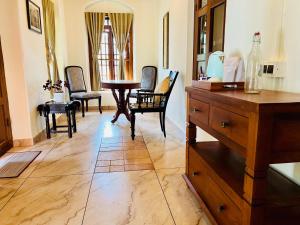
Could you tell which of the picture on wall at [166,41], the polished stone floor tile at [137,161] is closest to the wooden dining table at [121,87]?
the picture on wall at [166,41]

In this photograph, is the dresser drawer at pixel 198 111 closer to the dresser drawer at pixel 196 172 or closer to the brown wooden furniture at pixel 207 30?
the dresser drawer at pixel 196 172

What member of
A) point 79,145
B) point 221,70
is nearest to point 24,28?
point 79,145

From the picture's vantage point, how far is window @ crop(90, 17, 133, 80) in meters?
5.92

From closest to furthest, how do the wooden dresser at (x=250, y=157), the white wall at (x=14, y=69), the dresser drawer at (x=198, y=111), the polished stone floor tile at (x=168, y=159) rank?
the wooden dresser at (x=250, y=157) < the dresser drawer at (x=198, y=111) < the polished stone floor tile at (x=168, y=159) < the white wall at (x=14, y=69)

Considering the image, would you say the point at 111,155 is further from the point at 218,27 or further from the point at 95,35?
the point at 95,35

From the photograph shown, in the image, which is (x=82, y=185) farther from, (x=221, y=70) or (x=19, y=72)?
(x=19, y=72)

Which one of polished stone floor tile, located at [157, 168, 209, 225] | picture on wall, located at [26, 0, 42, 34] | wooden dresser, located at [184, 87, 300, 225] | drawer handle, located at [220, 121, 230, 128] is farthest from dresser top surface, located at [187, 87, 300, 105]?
picture on wall, located at [26, 0, 42, 34]

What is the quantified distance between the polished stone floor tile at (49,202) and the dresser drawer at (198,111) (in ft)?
3.59

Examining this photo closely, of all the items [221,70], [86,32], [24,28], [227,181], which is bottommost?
[227,181]

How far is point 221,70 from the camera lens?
209cm

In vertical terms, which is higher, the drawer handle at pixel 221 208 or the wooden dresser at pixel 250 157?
the wooden dresser at pixel 250 157

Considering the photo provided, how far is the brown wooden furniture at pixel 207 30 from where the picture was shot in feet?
7.98

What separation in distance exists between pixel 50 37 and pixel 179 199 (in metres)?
4.11

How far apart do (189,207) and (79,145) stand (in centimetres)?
191
